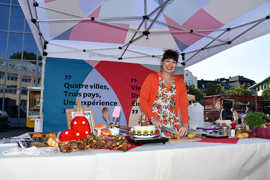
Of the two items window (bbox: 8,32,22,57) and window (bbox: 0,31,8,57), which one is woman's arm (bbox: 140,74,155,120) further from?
window (bbox: 0,31,8,57)

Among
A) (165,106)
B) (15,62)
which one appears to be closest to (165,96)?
(165,106)

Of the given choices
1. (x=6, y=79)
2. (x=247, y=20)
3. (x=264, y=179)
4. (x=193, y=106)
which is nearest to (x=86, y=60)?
(x=193, y=106)

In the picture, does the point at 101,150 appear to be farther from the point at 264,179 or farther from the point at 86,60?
the point at 86,60

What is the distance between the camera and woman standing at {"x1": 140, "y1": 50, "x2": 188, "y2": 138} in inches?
72.2

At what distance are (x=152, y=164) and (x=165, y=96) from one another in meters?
0.85

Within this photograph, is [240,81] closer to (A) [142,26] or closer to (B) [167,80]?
(A) [142,26]

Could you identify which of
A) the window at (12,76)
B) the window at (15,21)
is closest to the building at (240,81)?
the window at (15,21)

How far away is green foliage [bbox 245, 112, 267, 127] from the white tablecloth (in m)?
0.46

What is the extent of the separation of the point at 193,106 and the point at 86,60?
11.7 feet

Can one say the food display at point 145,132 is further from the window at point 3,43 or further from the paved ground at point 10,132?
the window at point 3,43

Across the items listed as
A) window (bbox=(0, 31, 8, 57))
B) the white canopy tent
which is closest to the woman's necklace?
the white canopy tent

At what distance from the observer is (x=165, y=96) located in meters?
1.90

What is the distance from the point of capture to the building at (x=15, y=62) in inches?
479

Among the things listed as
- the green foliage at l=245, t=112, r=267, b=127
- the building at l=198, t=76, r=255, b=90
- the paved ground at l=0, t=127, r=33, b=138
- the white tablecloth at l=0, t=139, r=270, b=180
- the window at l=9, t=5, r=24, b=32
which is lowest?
the paved ground at l=0, t=127, r=33, b=138
